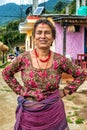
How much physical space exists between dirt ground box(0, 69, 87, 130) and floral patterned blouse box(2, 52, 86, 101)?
10.8ft

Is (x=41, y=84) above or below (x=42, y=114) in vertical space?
above

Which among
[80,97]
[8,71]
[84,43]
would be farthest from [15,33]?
[8,71]

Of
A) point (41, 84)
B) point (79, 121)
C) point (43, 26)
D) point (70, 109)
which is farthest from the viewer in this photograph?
point (70, 109)

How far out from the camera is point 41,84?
124 inches

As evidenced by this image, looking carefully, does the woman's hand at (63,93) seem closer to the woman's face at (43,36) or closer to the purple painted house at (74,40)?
the woman's face at (43,36)

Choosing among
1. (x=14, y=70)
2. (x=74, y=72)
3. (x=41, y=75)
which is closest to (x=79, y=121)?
(x=74, y=72)

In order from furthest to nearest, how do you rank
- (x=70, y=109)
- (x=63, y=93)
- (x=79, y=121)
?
(x=70, y=109)
(x=79, y=121)
(x=63, y=93)

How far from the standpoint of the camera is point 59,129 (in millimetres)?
3242

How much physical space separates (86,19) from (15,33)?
42.6 metres

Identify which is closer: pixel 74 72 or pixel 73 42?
pixel 74 72

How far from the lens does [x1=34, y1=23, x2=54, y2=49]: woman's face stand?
3.24 metres

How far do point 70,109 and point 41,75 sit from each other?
5.18 m

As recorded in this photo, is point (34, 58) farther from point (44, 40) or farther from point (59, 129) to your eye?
point (59, 129)

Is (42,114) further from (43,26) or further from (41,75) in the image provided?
(43,26)
